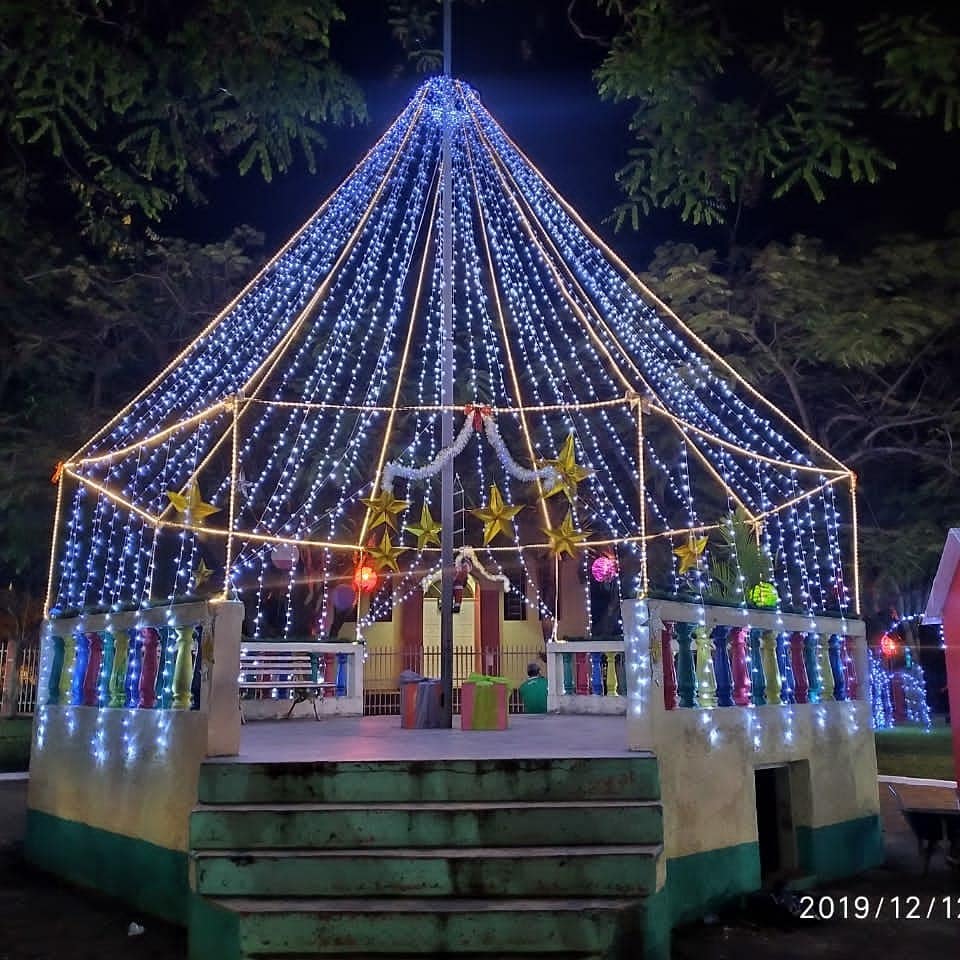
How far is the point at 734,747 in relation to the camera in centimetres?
732

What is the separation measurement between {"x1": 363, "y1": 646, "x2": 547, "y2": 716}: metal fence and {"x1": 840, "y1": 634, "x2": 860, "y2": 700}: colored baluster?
43.5 ft

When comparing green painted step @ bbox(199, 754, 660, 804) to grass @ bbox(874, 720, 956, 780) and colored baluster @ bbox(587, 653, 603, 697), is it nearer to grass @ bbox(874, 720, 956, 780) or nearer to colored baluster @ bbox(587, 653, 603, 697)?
colored baluster @ bbox(587, 653, 603, 697)

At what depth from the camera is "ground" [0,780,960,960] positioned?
6188 millimetres

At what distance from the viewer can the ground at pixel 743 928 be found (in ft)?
20.3

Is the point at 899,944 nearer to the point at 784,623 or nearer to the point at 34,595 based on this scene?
the point at 784,623

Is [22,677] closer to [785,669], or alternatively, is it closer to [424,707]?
[424,707]

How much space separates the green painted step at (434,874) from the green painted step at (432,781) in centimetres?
46

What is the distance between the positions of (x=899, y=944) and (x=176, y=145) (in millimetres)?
8832

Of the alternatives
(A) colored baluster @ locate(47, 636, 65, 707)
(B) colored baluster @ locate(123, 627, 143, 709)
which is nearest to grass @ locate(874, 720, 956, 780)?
(B) colored baluster @ locate(123, 627, 143, 709)

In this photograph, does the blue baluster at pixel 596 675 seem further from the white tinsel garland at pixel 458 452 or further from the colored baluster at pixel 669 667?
the colored baluster at pixel 669 667

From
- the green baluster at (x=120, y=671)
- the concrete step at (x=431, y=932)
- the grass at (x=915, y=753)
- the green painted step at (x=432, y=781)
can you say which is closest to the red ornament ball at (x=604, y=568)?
the grass at (x=915, y=753)

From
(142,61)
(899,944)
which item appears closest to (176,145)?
(142,61)

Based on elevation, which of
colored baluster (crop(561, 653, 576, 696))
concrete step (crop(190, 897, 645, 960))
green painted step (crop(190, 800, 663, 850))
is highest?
colored baluster (crop(561, 653, 576, 696))

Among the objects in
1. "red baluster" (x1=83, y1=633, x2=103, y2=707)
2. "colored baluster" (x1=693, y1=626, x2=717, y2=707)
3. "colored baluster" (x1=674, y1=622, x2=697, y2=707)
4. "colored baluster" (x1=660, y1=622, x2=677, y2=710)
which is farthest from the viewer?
"red baluster" (x1=83, y1=633, x2=103, y2=707)
